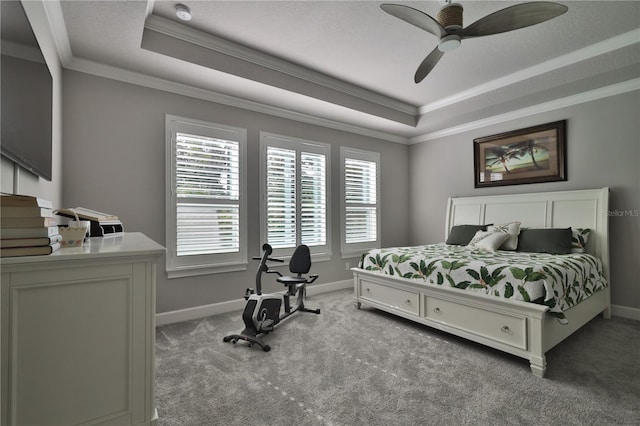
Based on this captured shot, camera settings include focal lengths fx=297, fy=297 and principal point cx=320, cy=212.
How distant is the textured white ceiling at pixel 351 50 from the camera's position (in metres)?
2.45

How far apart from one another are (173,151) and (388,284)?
282 cm

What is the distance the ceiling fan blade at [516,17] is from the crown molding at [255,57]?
1.89 m

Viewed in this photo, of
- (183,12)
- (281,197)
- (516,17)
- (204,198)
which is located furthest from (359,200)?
(183,12)

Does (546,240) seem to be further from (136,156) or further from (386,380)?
(136,156)

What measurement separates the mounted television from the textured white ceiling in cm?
95

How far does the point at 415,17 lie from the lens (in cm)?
197

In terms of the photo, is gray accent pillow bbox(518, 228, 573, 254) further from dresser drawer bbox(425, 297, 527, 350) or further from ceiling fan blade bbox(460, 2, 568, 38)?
ceiling fan blade bbox(460, 2, 568, 38)

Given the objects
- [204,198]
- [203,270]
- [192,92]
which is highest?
[192,92]

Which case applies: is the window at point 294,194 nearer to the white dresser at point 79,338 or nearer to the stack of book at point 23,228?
the white dresser at point 79,338

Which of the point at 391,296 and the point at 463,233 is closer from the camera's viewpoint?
the point at 391,296

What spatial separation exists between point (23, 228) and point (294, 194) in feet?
10.7

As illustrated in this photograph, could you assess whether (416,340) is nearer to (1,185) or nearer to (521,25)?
(521,25)

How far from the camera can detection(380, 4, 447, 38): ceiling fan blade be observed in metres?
1.87

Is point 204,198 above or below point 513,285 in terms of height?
above
